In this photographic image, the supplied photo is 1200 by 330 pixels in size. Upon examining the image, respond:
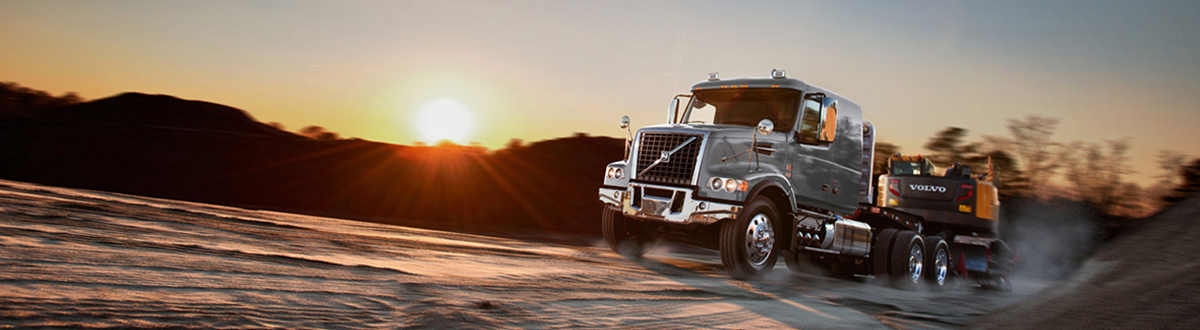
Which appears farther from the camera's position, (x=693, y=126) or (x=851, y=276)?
(x=851, y=276)

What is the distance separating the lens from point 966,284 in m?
14.1

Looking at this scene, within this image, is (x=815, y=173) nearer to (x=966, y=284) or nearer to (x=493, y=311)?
(x=966, y=284)

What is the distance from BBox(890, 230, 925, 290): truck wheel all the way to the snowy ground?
0.42 metres

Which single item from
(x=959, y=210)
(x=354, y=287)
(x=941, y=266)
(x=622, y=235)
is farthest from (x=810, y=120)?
(x=354, y=287)

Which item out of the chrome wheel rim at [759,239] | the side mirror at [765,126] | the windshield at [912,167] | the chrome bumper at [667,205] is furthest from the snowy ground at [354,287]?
the windshield at [912,167]

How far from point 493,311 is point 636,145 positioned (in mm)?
5537

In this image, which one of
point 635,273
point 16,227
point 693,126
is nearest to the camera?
point 16,227

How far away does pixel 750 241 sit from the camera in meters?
10.5

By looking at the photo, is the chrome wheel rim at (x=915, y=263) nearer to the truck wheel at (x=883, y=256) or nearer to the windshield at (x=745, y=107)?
the truck wheel at (x=883, y=256)

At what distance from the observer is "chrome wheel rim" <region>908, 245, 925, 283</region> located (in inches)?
492

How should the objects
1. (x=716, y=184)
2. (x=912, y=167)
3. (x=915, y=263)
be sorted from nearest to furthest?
(x=716, y=184) < (x=915, y=263) < (x=912, y=167)

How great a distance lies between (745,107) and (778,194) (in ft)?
4.38

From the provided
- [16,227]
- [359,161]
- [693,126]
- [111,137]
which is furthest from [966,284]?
[111,137]

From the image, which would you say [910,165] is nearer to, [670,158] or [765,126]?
[765,126]
